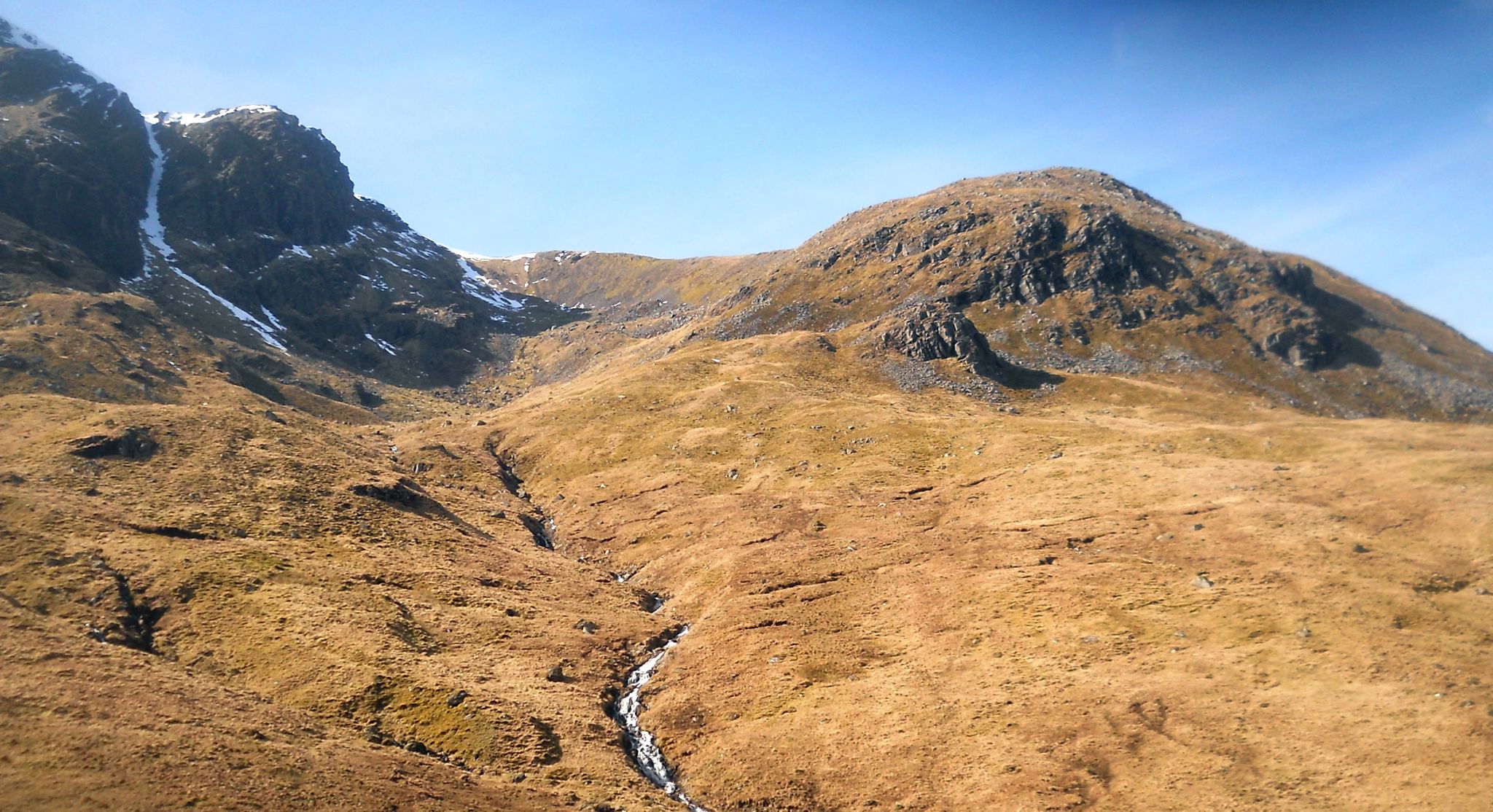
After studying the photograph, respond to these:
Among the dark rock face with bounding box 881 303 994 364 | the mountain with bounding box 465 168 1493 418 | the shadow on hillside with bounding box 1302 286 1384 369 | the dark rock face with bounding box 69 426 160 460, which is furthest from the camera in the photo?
the shadow on hillside with bounding box 1302 286 1384 369

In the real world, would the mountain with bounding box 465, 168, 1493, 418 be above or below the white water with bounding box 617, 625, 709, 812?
above

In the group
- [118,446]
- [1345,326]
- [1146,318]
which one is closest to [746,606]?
[118,446]

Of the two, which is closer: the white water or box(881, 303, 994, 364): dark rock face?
the white water

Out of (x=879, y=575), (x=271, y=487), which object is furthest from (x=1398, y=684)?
(x=271, y=487)

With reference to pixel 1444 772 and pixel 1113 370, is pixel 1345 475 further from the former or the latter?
pixel 1113 370

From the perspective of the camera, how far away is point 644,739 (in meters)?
52.2

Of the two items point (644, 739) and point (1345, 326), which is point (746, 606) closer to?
point (644, 739)

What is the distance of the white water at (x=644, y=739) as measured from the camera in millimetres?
46678

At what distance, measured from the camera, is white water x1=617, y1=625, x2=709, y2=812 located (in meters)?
46.7

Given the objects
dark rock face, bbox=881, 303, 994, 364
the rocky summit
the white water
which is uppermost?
dark rock face, bbox=881, 303, 994, 364

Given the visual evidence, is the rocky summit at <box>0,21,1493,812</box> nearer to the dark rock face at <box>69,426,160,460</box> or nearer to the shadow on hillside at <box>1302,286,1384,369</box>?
the dark rock face at <box>69,426,160,460</box>

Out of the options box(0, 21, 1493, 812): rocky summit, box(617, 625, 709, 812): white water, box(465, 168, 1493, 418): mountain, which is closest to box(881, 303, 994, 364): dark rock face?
box(465, 168, 1493, 418): mountain

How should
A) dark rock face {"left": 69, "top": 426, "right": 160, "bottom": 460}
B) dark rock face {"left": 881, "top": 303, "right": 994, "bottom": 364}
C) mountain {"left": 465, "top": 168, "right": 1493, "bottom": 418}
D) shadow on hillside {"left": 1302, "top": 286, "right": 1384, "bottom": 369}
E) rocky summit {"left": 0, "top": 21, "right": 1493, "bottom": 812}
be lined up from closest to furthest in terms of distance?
rocky summit {"left": 0, "top": 21, "right": 1493, "bottom": 812} < dark rock face {"left": 69, "top": 426, "right": 160, "bottom": 460} < mountain {"left": 465, "top": 168, "right": 1493, "bottom": 418} < dark rock face {"left": 881, "top": 303, "right": 994, "bottom": 364} < shadow on hillside {"left": 1302, "top": 286, "right": 1384, "bottom": 369}

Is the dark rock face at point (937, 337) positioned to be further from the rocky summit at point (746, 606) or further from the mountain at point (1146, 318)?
the rocky summit at point (746, 606)
